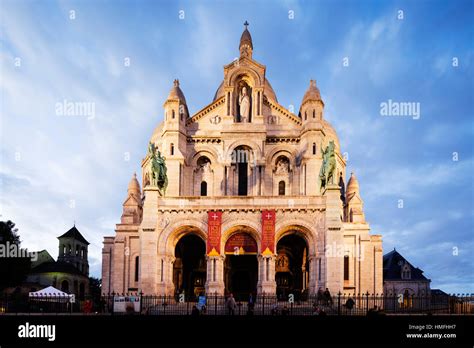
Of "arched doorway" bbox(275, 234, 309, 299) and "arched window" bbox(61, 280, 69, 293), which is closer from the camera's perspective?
"arched doorway" bbox(275, 234, 309, 299)

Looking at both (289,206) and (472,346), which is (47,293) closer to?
(289,206)

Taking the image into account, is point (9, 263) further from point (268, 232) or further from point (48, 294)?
point (268, 232)

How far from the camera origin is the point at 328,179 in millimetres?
44406

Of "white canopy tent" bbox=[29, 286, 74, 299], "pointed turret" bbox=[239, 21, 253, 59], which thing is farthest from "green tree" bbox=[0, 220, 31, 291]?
"pointed turret" bbox=[239, 21, 253, 59]

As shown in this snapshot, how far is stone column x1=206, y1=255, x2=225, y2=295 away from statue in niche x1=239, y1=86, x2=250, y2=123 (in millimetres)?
15910

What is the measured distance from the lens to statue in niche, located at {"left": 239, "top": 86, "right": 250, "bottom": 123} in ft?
177

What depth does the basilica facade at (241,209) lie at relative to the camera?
4356 cm

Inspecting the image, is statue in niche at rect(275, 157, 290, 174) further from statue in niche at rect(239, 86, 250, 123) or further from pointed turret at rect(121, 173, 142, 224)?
pointed turret at rect(121, 173, 142, 224)

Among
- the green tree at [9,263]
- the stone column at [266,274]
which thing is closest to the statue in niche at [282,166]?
the stone column at [266,274]

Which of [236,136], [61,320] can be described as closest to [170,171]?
[236,136]

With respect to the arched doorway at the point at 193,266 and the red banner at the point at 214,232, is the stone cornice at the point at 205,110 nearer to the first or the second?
the arched doorway at the point at 193,266

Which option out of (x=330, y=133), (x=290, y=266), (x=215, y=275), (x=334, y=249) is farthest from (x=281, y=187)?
(x=215, y=275)

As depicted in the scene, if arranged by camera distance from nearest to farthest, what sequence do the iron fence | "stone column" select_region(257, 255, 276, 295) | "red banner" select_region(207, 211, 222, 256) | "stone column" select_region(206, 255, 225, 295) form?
the iron fence
"stone column" select_region(257, 255, 276, 295)
"stone column" select_region(206, 255, 225, 295)
"red banner" select_region(207, 211, 222, 256)

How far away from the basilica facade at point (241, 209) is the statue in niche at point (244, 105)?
0.10 meters
